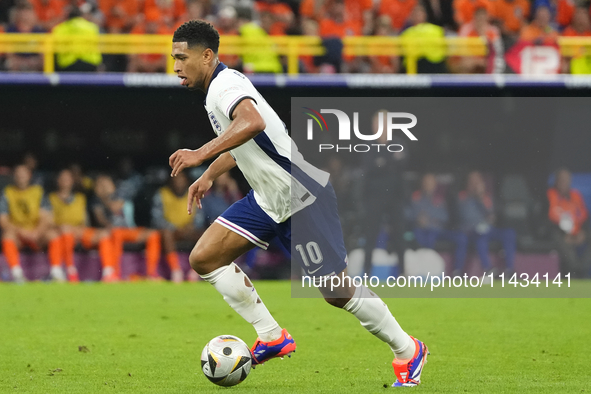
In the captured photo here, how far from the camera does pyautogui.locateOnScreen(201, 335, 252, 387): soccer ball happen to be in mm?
5324

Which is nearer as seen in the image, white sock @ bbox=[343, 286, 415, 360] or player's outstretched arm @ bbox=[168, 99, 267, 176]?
player's outstretched arm @ bbox=[168, 99, 267, 176]

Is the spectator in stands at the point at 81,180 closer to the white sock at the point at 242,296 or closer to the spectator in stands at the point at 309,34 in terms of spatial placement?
the spectator in stands at the point at 309,34

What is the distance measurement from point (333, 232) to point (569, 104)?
32.7ft

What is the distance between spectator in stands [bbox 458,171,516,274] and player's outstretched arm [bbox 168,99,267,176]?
9.03 meters

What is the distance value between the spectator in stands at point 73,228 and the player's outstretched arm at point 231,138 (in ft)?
27.7

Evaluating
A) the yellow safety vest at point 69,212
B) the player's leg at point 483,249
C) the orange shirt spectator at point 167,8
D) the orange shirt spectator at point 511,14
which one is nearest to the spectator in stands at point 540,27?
the orange shirt spectator at point 511,14

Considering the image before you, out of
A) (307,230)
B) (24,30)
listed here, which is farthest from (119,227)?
(307,230)

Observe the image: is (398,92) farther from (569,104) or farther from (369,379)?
(369,379)

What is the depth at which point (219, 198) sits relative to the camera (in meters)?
13.6

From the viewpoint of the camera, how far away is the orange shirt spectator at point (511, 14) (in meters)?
15.6

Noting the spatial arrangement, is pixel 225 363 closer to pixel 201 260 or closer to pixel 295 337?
pixel 201 260

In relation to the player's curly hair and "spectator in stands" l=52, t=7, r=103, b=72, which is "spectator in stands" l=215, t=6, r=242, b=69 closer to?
"spectator in stands" l=52, t=7, r=103, b=72

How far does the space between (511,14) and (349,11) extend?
288 centimetres

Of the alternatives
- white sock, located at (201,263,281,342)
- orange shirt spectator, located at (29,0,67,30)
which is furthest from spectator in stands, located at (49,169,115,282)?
white sock, located at (201,263,281,342)
